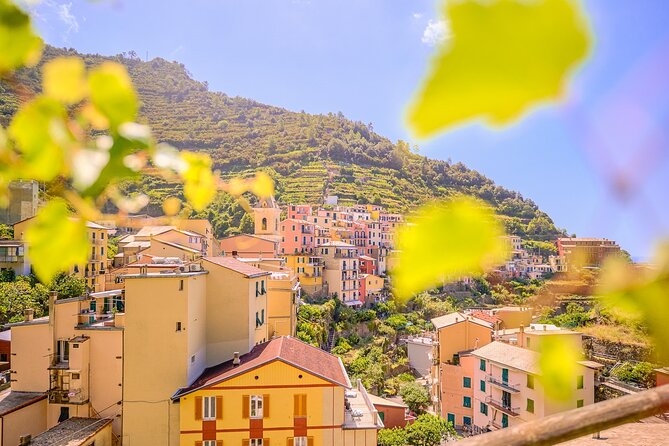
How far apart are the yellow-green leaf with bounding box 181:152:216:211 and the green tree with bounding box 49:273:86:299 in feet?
70.1

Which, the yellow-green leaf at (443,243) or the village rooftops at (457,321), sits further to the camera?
the village rooftops at (457,321)

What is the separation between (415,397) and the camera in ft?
72.0

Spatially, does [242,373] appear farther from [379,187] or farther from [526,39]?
[379,187]

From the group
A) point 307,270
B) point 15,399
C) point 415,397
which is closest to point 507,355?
point 415,397

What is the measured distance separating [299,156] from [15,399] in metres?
53.6

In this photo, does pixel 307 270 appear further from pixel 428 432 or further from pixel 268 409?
pixel 268 409

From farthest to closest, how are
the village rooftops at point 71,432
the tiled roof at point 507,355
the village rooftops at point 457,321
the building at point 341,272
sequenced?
the building at point 341,272 → the village rooftops at point 457,321 → the tiled roof at point 507,355 → the village rooftops at point 71,432

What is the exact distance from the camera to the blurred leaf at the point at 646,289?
57 centimetres

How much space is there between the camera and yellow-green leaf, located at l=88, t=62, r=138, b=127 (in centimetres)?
50

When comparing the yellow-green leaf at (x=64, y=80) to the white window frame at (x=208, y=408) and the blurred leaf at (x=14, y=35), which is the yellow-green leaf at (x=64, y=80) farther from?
the white window frame at (x=208, y=408)

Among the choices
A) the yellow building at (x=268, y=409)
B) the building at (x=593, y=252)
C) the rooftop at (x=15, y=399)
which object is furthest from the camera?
the rooftop at (x=15, y=399)

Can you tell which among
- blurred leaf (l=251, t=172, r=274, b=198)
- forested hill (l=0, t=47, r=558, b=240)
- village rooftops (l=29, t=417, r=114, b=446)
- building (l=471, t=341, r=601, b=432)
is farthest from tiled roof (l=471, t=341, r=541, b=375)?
forested hill (l=0, t=47, r=558, b=240)

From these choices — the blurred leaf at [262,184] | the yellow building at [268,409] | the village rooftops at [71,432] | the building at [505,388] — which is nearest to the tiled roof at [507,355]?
the building at [505,388]

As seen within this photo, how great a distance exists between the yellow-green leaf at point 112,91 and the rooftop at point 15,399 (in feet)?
42.6
